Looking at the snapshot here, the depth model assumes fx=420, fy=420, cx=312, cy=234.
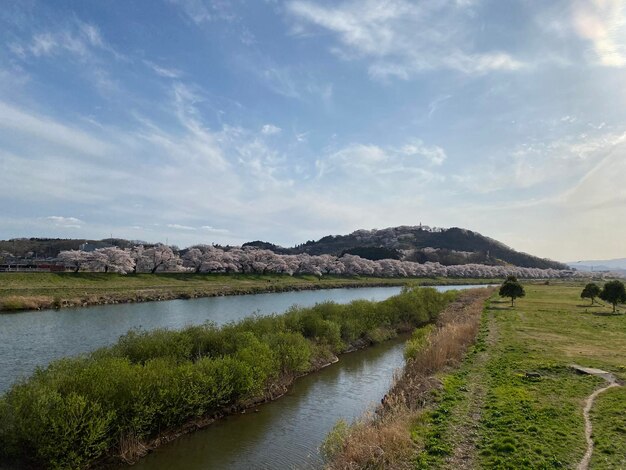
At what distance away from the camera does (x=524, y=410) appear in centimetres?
1588

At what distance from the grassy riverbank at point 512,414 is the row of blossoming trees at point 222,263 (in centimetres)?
8600

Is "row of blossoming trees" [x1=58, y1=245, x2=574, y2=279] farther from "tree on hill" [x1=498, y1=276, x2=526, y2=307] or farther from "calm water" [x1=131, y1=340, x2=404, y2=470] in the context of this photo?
"calm water" [x1=131, y1=340, x2=404, y2=470]

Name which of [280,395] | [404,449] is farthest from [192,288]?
[404,449]

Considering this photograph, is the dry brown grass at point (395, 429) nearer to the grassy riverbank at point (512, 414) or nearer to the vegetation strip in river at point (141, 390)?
the grassy riverbank at point (512, 414)

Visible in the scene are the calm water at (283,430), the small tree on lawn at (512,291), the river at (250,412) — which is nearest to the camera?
the calm water at (283,430)

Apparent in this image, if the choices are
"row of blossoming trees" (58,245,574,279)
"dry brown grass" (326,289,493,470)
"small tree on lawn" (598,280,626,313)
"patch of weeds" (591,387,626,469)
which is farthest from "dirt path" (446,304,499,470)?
"row of blossoming trees" (58,245,574,279)

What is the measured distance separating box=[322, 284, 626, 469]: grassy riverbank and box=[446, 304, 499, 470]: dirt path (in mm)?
28

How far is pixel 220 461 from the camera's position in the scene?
55.6ft

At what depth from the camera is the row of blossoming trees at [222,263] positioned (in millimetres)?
96438

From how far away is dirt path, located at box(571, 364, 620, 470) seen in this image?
11.8m

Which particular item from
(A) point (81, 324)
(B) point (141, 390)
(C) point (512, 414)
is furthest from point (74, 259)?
(C) point (512, 414)

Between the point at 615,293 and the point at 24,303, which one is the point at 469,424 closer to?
the point at 615,293

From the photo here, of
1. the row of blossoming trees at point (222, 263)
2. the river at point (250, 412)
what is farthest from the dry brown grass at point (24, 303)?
the row of blossoming trees at point (222, 263)

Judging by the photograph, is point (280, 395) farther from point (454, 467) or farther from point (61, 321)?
point (61, 321)
